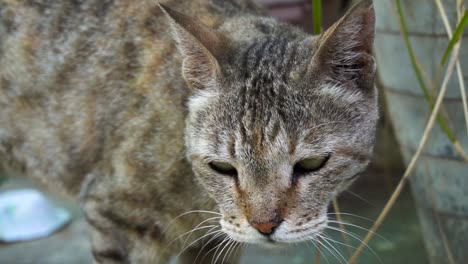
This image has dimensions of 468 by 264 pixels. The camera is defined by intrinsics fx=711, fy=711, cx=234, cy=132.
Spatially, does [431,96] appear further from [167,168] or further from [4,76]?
[4,76]

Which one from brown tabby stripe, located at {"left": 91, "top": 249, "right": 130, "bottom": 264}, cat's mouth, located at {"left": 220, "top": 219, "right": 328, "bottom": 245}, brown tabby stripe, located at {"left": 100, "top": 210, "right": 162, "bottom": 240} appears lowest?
brown tabby stripe, located at {"left": 91, "top": 249, "right": 130, "bottom": 264}

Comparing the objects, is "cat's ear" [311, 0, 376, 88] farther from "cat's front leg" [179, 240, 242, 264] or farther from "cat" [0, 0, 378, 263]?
"cat's front leg" [179, 240, 242, 264]

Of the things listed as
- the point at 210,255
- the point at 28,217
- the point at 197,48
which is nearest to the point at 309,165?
the point at 197,48

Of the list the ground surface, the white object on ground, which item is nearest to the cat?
the ground surface

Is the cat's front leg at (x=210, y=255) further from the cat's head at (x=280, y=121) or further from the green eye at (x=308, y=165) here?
the green eye at (x=308, y=165)

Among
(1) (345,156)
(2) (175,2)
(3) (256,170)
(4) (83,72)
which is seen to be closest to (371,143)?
(1) (345,156)

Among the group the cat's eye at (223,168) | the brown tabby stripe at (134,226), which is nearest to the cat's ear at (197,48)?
the cat's eye at (223,168)

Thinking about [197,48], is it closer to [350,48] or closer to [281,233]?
[350,48]

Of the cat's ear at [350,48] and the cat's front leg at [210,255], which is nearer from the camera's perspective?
the cat's ear at [350,48]
